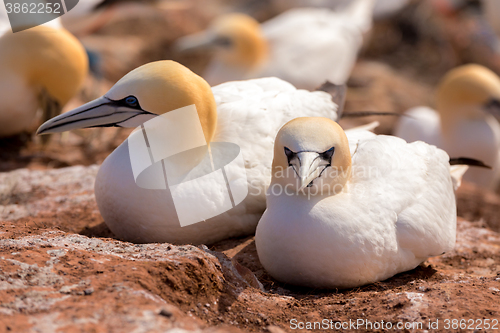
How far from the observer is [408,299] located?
3.17 metres

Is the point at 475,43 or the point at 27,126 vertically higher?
the point at 27,126

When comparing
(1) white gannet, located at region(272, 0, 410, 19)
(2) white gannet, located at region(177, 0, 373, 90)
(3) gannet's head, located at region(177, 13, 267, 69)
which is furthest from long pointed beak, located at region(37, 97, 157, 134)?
(1) white gannet, located at region(272, 0, 410, 19)

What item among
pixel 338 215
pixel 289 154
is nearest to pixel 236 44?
pixel 289 154

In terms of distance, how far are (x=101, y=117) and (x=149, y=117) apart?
1.03 feet

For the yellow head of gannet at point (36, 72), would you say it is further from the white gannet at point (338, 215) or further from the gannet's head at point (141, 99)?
the white gannet at point (338, 215)

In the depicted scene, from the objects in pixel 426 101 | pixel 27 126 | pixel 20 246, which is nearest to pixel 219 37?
pixel 27 126

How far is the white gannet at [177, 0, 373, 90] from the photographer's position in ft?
27.3

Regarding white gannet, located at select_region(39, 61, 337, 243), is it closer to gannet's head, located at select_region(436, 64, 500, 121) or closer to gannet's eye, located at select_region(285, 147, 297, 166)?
gannet's eye, located at select_region(285, 147, 297, 166)

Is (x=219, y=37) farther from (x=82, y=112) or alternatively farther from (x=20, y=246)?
(x=20, y=246)

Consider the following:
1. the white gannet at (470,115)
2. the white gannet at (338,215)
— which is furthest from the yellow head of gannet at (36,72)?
the white gannet at (470,115)

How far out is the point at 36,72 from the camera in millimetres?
6277

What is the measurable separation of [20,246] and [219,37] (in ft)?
19.7

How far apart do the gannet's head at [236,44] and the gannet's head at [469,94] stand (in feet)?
8.68

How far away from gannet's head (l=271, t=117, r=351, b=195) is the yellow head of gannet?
367 cm
